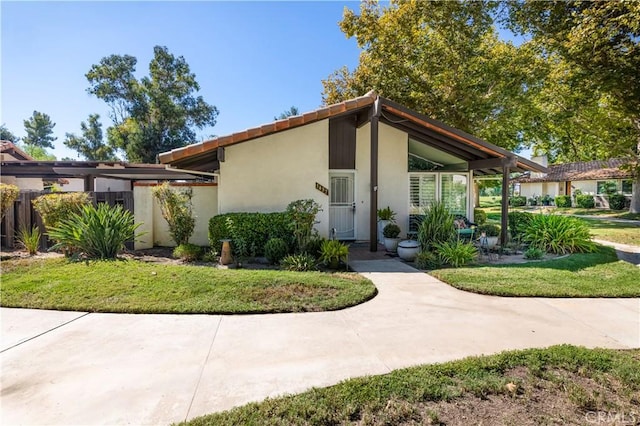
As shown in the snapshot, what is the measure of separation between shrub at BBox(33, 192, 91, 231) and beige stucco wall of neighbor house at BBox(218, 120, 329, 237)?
11.6 feet

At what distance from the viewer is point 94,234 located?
7410mm

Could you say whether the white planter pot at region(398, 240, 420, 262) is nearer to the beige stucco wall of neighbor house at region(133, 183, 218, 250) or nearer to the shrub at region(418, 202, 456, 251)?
the shrub at region(418, 202, 456, 251)

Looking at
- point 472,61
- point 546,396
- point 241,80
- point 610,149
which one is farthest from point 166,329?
point 610,149

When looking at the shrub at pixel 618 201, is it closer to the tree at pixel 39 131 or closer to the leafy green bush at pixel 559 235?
the leafy green bush at pixel 559 235

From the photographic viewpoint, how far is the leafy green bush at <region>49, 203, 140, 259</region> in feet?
24.3

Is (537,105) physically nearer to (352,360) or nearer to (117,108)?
(352,360)

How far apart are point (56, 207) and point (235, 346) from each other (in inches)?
291

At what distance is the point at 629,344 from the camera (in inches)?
154

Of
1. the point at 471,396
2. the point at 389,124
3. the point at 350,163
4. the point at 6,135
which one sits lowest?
the point at 471,396

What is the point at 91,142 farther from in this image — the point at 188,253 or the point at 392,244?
the point at 392,244

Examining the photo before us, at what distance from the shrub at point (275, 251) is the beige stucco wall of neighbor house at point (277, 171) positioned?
2188mm

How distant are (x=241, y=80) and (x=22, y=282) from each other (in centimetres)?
1245

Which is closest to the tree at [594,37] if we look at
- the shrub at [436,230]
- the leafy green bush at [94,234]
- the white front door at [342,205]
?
the shrub at [436,230]

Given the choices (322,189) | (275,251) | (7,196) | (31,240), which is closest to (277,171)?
(322,189)
